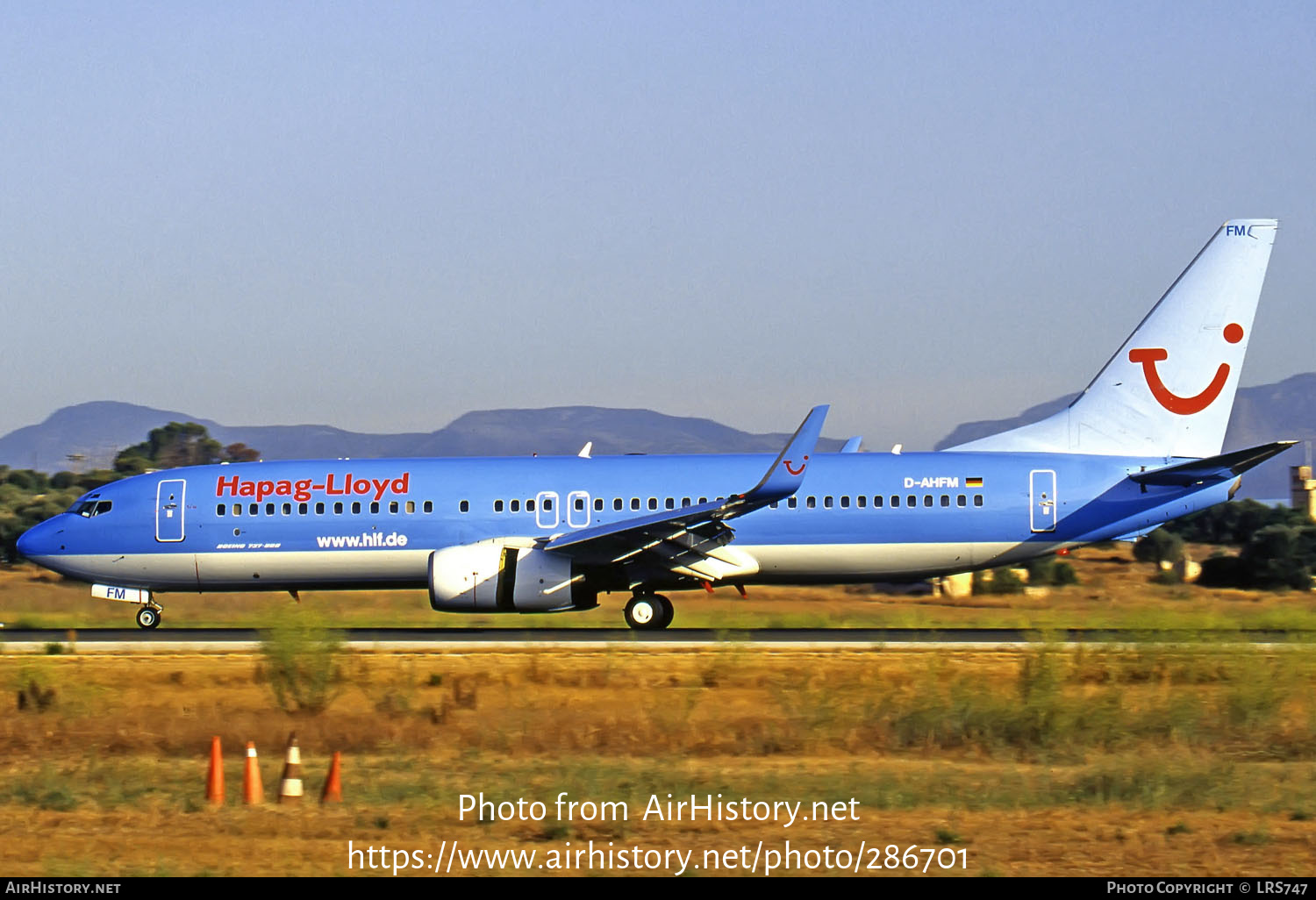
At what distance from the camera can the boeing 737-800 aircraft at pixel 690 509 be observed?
86.3 ft

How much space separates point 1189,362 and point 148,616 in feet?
66.3

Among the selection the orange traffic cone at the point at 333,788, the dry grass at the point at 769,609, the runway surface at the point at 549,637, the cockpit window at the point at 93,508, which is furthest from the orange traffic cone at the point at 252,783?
the cockpit window at the point at 93,508

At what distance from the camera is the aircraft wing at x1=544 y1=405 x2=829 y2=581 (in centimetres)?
2433

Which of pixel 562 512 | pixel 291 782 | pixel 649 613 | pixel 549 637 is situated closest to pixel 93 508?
pixel 562 512

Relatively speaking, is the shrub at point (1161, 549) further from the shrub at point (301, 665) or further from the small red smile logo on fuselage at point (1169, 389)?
the shrub at point (301, 665)

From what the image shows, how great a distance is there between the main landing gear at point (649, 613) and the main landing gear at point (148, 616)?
9130 millimetres

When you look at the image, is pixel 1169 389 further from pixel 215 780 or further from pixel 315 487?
pixel 215 780

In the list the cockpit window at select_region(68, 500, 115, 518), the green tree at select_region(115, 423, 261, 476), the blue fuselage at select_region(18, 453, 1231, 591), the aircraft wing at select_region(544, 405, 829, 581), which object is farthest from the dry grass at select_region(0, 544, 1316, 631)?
the green tree at select_region(115, 423, 261, 476)

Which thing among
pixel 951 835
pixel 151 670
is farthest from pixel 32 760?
pixel 951 835

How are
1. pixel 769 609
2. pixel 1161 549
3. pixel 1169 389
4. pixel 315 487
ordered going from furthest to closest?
pixel 1161 549 → pixel 769 609 → pixel 315 487 → pixel 1169 389

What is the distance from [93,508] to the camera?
2909 centimetres

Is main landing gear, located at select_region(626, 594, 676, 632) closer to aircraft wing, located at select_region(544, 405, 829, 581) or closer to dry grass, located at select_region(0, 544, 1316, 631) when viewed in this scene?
aircraft wing, located at select_region(544, 405, 829, 581)

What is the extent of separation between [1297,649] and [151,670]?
15.5 m
